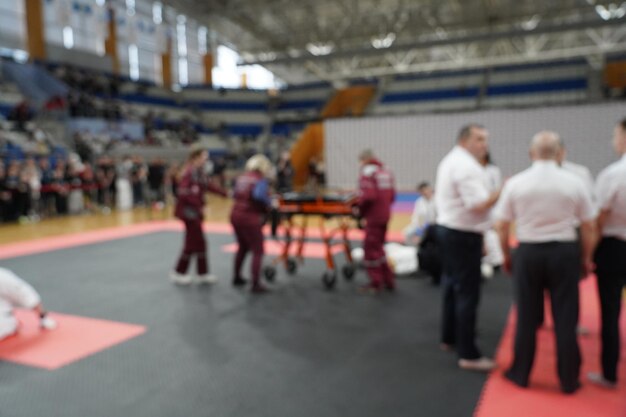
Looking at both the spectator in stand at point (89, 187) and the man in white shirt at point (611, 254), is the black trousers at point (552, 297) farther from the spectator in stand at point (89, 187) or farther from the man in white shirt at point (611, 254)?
the spectator in stand at point (89, 187)

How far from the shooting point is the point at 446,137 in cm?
1562

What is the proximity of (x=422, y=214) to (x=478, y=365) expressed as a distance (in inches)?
125

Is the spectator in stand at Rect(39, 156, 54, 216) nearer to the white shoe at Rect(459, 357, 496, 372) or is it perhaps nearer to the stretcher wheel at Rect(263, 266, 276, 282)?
the stretcher wheel at Rect(263, 266, 276, 282)

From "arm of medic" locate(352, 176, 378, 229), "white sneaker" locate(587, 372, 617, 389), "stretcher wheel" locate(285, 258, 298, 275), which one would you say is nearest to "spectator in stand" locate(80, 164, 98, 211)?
"stretcher wheel" locate(285, 258, 298, 275)

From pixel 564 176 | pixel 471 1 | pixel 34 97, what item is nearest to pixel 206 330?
pixel 564 176

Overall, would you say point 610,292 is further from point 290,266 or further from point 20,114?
point 20,114

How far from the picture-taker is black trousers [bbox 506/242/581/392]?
2559mm

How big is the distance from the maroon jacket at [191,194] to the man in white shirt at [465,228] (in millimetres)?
2952

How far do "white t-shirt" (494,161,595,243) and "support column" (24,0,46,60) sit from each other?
21.7 metres

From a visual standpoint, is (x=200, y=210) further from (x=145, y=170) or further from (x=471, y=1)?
(x=471, y=1)

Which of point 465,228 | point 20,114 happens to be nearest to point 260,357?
point 465,228

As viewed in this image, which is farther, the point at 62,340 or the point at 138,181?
the point at 138,181

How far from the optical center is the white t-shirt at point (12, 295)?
11.9 feet

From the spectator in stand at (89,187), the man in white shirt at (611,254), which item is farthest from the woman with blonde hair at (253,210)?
the spectator in stand at (89,187)
